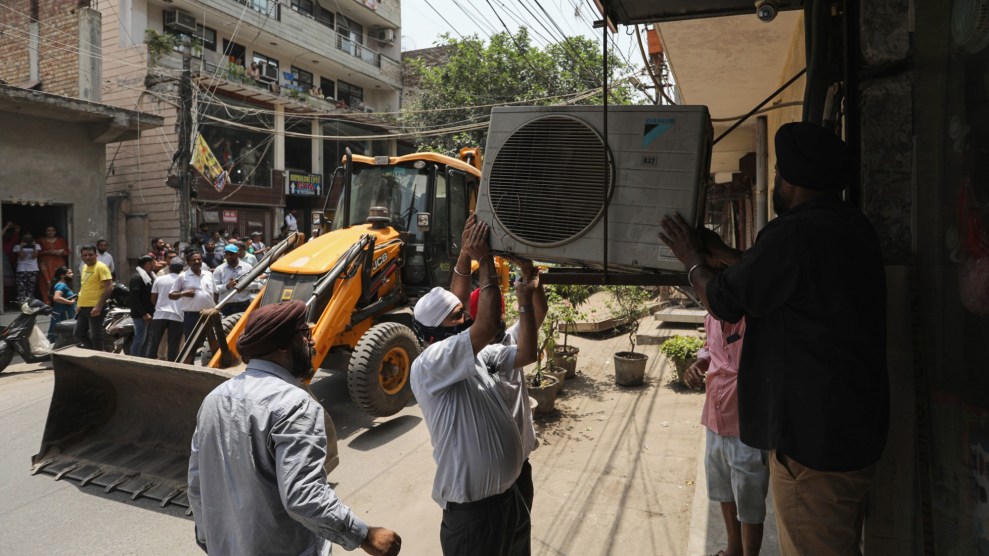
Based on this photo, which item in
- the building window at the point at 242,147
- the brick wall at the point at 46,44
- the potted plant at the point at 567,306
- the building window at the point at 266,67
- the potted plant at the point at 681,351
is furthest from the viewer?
the building window at the point at 266,67

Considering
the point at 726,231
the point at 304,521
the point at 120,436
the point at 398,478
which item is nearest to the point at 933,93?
the point at 304,521

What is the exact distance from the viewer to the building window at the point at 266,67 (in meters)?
21.4

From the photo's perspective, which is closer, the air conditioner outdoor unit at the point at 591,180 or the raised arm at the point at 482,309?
the air conditioner outdoor unit at the point at 591,180

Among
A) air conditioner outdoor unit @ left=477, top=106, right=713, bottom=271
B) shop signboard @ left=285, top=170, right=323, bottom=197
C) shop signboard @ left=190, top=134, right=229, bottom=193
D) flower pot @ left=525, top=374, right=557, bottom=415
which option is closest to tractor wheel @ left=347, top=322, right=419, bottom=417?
flower pot @ left=525, top=374, right=557, bottom=415

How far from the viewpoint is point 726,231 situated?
13.8 meters

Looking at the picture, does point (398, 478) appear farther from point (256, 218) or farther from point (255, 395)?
point (256, 218)

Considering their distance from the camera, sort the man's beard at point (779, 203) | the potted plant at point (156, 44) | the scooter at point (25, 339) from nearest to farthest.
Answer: the man's beard at point (779, 203) → the scooter at point (25, 339) → the potted plant at point (156, 44)

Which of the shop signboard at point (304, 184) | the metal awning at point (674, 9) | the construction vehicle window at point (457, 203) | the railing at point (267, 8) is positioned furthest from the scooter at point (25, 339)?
the railing at point (267, 8)

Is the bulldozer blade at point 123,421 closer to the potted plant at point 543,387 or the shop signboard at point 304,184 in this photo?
the potted plant at point 543,387

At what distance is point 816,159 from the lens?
1.64 meters

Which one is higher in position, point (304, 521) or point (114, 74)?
point (114, 74)

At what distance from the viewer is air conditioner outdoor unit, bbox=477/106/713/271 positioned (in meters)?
1.88

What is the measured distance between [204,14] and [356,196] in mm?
15576

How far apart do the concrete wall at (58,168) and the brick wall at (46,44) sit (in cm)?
485
